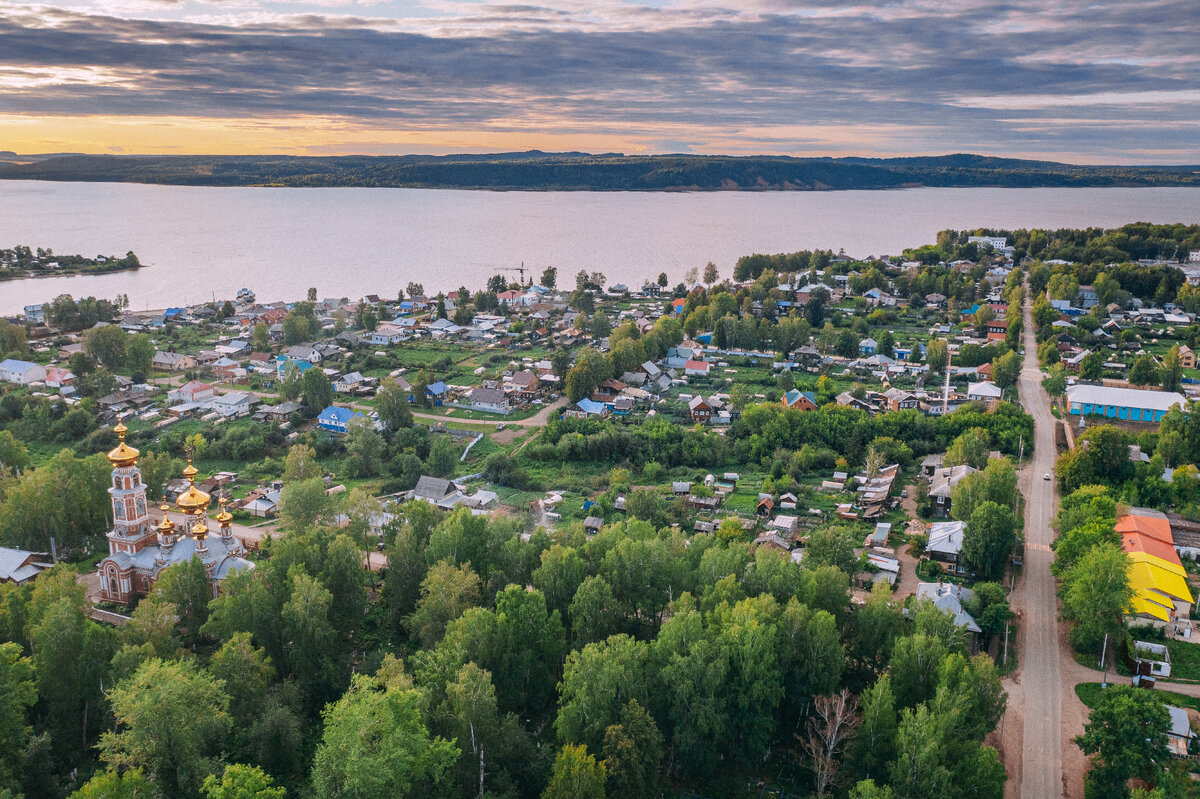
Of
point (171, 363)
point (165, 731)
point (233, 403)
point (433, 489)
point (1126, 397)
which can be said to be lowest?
point (433, 489)

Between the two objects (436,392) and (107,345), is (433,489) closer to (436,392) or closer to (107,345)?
(436,392)

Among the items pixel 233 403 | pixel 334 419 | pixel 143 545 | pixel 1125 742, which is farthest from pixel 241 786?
pixel 233 403

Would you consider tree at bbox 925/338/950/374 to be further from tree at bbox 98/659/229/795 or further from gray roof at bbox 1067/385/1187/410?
tree at bbox 98/659/229/795

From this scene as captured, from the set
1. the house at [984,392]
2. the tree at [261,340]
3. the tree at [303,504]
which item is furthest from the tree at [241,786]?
the tree at [261,340]

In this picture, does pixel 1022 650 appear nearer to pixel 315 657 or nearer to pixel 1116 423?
pixel 315 657

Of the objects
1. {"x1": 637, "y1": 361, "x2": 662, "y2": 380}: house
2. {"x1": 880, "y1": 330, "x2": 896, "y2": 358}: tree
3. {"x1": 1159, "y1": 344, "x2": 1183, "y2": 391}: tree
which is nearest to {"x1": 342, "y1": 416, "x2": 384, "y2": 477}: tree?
{"x1": 637, "y1": 361, "x2": 662, "y2": 380}: house

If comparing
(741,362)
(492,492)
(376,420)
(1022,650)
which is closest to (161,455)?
(376,420)
